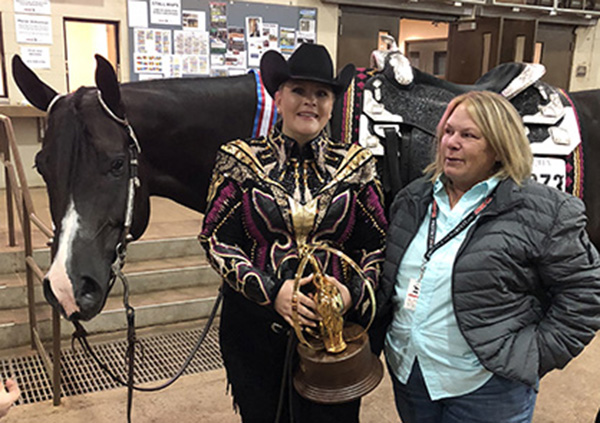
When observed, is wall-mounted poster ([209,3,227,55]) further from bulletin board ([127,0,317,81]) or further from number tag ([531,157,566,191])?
number tag ([531,157,566,191])

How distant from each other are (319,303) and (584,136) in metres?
1.52

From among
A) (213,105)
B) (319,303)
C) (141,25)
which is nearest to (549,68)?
(141,25)

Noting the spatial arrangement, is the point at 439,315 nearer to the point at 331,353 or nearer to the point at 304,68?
the point at 331,353

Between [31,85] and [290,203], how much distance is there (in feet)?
2.81

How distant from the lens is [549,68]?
8.12m

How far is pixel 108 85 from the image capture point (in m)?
1.49

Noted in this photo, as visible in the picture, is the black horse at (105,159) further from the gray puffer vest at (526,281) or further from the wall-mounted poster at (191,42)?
the wall-mounted poster at (191,42)

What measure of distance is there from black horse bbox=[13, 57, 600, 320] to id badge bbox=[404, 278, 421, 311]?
24.1 inches

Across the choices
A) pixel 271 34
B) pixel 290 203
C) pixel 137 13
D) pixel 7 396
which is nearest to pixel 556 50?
pixel 271 34

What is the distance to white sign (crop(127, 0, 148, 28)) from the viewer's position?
17.5 feet

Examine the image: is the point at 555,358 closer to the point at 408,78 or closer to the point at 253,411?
the point at 253,411

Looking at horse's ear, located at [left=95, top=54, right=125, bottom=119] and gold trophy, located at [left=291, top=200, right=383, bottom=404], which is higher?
horse's ear, located at [left=95, top=54, right=125, bottom=119]

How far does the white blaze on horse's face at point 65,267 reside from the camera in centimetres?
138

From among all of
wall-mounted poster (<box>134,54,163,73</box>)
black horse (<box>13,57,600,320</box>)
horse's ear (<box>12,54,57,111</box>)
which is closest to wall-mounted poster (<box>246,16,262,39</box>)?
wall-mounted poster (<box>134,54,163,73</box>)
